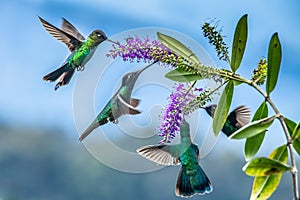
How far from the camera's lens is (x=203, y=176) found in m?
0.56

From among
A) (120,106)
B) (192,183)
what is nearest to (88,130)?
(120,106)

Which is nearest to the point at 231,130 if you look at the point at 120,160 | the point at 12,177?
the point at 120,160

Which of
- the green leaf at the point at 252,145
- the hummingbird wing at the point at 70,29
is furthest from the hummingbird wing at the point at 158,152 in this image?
the hummingbird wing at the point at 70,29

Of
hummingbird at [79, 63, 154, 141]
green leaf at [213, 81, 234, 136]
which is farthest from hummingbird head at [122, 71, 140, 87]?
green leaf at [213, 81, 234, 136]

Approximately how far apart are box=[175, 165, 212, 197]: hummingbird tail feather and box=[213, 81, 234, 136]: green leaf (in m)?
0.09

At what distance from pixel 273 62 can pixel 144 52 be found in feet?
0.47

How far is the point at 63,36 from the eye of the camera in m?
0.62

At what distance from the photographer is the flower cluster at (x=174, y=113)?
47cm

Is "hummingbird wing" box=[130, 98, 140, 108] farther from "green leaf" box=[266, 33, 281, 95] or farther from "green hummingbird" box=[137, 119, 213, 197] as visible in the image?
"green leaf" box=[266, 33, 281, 95]

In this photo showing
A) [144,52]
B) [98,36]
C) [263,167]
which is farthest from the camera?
[98,36]

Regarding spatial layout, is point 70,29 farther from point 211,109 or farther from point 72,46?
point 211,109

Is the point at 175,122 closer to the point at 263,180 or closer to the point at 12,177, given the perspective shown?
the point at 263,180

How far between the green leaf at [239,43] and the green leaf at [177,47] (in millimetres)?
46

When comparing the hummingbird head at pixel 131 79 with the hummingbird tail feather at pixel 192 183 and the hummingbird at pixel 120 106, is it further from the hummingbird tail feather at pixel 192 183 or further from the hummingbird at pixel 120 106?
the hummingbird tail feather at pixel 192 183
